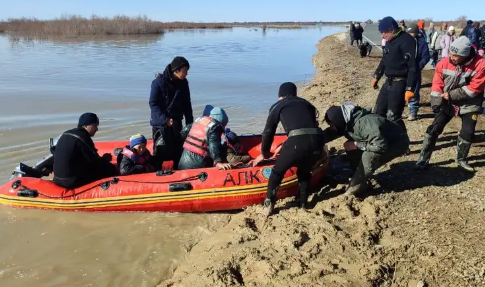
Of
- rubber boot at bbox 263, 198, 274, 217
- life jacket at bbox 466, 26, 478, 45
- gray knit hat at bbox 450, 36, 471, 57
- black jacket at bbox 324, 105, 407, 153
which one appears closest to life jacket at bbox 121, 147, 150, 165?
rubber boot at bbox 263, 198, 274, 217

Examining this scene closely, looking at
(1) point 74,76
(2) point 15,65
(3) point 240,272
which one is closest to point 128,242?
(3) point 240,272

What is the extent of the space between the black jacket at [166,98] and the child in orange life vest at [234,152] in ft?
2.57

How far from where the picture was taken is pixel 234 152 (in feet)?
18.4

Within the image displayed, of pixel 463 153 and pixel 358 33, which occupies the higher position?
pixel 358 33

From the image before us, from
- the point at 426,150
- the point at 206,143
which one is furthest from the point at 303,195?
the point at 426,150

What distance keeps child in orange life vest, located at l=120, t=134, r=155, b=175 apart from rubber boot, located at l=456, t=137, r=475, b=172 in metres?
3.86

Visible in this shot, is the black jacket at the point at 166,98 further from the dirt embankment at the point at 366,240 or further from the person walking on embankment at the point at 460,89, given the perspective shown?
the person walking on embankment at the point at 460,89

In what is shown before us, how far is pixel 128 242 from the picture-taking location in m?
4.30

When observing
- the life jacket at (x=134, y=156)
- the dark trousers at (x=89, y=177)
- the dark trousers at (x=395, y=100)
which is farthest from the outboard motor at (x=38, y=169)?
the dark trousers at (x=395, y=100)

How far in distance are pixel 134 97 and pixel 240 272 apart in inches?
382

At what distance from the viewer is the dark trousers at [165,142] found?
5.52 m

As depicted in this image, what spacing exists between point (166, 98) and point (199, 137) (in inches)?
34.0

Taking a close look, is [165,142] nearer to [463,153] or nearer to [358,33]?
[463,153]

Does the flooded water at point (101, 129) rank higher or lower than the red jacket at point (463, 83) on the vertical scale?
lower
